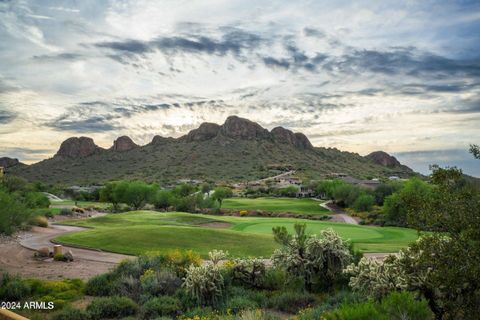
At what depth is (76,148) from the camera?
190750mm

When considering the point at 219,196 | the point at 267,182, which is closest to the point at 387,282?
the point at 219,196

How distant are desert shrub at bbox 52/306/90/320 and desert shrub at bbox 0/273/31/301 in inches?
127

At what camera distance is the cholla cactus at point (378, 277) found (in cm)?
1211

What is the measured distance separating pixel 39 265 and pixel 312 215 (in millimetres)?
44505

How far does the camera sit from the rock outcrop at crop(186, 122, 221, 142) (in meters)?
177

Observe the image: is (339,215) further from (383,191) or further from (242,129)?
(242,129)

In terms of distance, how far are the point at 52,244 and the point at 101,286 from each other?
52.3 feet

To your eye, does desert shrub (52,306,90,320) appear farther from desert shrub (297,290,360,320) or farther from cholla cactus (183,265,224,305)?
desert shrub (297,290,360,320)

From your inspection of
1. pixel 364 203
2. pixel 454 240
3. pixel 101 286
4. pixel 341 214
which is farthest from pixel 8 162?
pixel 454 240

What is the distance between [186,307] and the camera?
14.1 m

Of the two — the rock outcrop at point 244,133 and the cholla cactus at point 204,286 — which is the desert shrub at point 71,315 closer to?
the cholla cactus at point 204,286

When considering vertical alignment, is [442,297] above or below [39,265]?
above

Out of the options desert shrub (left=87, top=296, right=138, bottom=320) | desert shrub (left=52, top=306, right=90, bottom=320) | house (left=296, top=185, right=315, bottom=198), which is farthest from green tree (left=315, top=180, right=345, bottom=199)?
desert shrub (left=52, top=306, right=90, bottom=320)

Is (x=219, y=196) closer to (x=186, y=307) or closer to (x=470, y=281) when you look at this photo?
(x=186, y=307)
